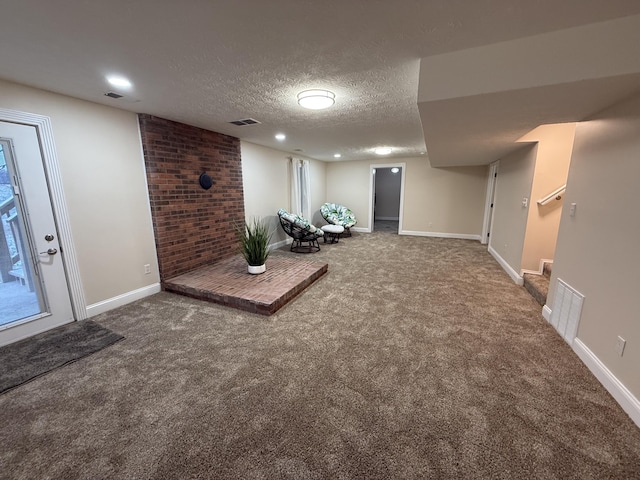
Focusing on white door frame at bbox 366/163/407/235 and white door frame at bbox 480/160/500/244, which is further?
white door frame at bbox 366/163/407/235

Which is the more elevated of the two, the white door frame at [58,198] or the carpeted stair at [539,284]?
the white door frame at [58,198]

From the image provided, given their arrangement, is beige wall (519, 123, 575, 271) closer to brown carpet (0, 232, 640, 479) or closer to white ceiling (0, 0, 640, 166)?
white ceiling (0, 0, 640, 166)

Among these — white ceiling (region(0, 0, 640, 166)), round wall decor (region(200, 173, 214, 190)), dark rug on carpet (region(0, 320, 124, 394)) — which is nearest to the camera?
white ceiling (region(0, 0, 640, 166))

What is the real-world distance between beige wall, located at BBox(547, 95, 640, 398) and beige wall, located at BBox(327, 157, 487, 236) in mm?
4470

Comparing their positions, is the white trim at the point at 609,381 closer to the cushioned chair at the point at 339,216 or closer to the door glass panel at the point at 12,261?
the door glass panel at the point at 12,261

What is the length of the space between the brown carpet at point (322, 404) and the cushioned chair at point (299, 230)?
104 inches

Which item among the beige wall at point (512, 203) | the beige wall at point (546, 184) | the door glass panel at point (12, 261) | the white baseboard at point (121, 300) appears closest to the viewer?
the door glass panel at point (12, 261)

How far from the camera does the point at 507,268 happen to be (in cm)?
411

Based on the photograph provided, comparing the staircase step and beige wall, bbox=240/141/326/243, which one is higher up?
beige wall, bbox=240/141/326/243

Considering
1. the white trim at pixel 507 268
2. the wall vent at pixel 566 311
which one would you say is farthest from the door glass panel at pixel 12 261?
the white trim at pixel 507 268

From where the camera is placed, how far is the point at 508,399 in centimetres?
167

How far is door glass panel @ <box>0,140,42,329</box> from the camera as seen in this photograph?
2.19 metres

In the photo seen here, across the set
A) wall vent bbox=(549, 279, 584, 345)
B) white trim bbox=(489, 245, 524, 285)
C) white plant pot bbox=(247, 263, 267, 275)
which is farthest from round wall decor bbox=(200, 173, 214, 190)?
white trim bbox=(489, 245, 524, 285)

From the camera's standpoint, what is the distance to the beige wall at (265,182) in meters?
4.87
